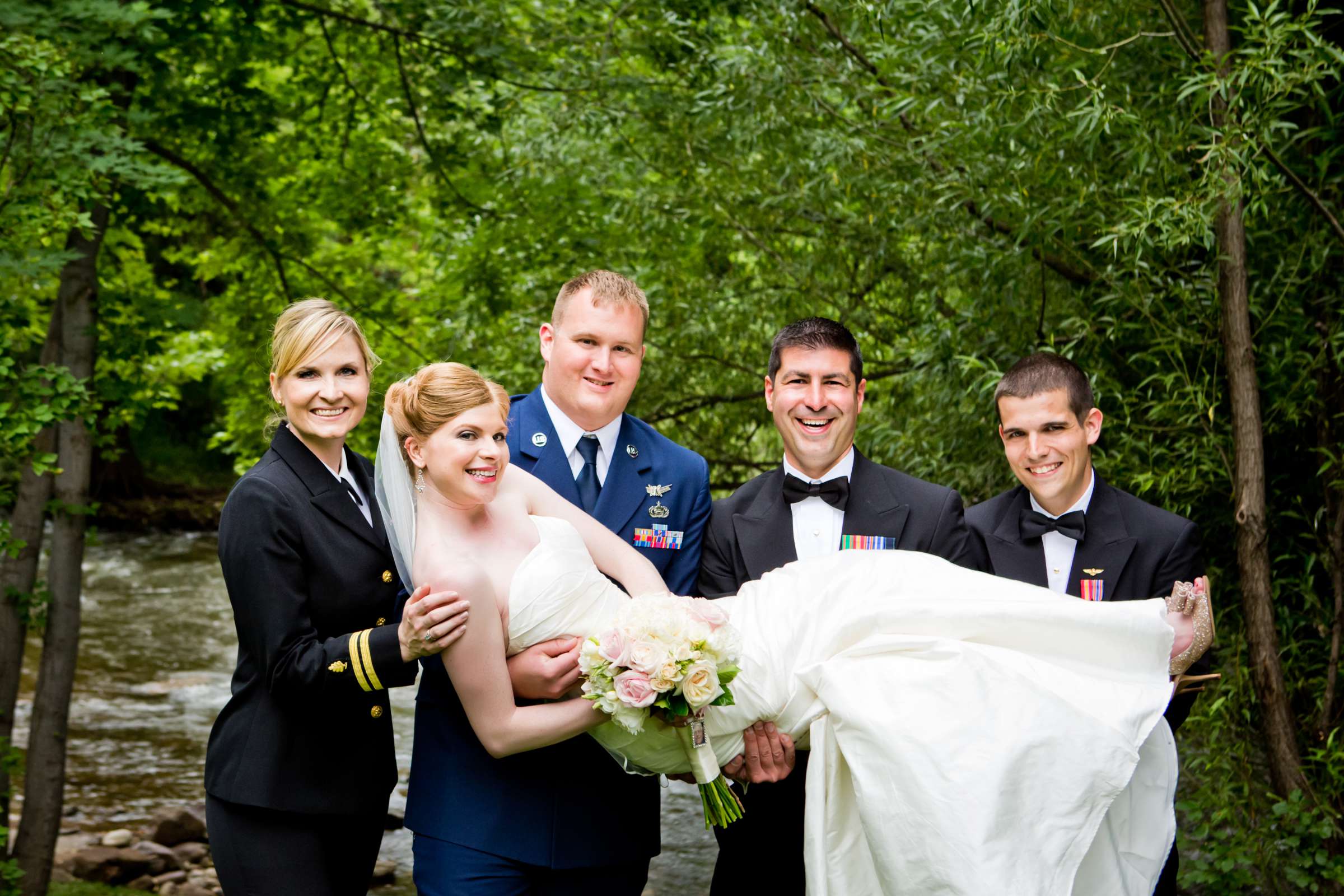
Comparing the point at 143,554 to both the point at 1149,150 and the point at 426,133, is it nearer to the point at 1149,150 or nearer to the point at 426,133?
the point at 426,133

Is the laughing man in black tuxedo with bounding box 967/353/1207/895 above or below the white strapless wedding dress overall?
above

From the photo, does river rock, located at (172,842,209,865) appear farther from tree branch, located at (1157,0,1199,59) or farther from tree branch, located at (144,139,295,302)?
tree branch, located at (1157,0,1199,59)

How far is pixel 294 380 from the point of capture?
322 cm

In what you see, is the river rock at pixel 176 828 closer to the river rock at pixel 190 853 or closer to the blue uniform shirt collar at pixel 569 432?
the river rock at pixel 190 853

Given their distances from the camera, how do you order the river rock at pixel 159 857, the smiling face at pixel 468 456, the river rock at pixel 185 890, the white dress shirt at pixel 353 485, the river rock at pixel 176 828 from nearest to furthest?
the smiling face at pixel 468 456, the white dress shirt at pixel 353 485, the river rock at pixel 185 890, the river rock at pixel 159 857, the river rock at pixel 176 828

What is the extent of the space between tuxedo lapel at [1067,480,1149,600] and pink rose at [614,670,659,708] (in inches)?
59.3

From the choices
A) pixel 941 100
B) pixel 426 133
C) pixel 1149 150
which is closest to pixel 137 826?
pixel 426 133

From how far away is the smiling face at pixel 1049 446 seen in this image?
11.7ft

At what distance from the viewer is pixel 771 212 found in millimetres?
7285

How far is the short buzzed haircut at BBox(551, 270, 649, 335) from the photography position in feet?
11.6

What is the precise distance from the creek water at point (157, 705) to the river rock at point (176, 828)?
51cm

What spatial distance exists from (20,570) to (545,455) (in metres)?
4.78

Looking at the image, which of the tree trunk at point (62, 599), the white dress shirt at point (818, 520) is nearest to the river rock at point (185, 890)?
the tree trunk at point (62, 599)

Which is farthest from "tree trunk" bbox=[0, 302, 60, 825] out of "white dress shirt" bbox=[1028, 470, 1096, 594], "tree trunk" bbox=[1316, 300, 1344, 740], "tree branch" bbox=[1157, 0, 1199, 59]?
"tree trunk" bbox=[1316, 300, 1344, 740]
